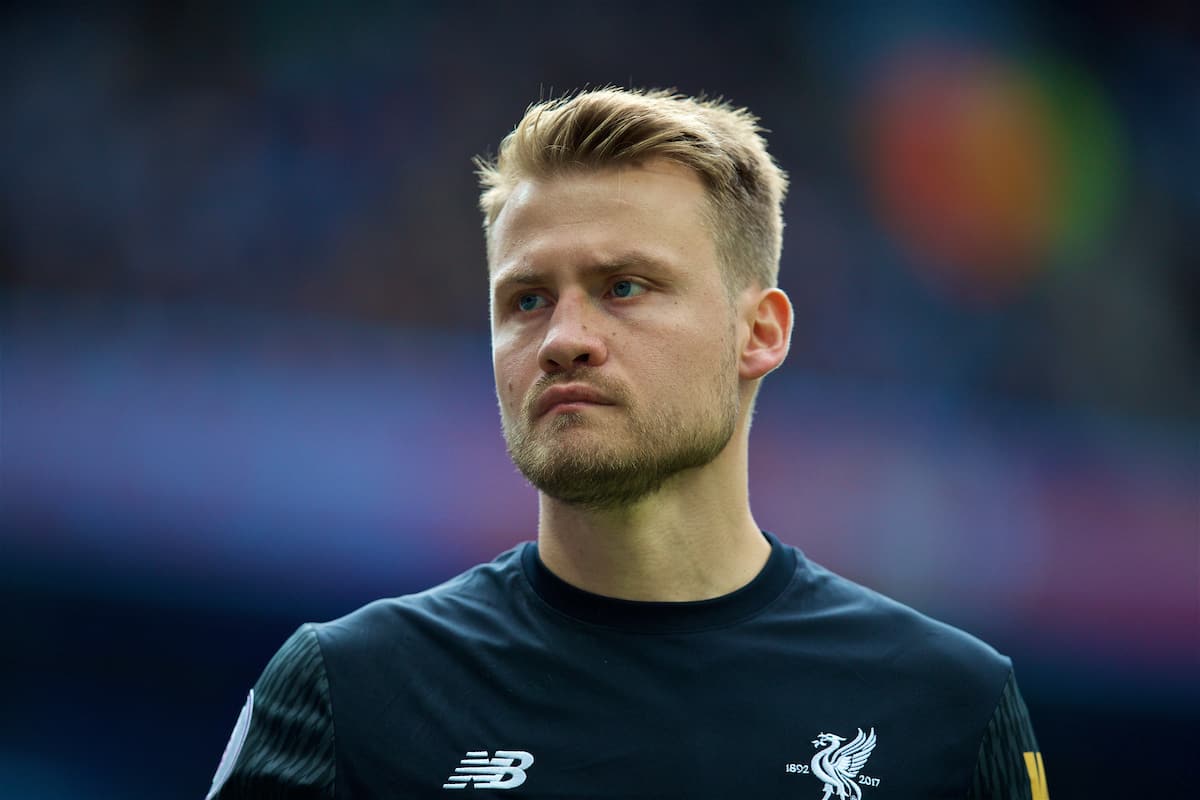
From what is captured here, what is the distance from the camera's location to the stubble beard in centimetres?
245

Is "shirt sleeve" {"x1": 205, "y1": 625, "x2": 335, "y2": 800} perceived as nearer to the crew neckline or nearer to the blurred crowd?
the crew neckline

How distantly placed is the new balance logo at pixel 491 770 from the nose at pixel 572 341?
758mm

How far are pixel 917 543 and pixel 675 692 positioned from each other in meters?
4.99

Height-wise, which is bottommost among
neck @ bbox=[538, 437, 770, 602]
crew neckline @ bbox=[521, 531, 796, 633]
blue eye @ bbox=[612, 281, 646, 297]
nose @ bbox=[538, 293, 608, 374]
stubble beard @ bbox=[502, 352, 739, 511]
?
crew neckline @ bbox=[521, 531, 796, 633]

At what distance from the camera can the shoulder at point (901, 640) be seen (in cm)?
258

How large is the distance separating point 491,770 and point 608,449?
65 centimetres

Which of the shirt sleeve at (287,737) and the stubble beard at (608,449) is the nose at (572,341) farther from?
the shirt sleeve at (287,737)

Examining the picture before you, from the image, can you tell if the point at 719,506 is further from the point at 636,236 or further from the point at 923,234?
the point at 923,234

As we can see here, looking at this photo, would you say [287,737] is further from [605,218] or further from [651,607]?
[605,218]

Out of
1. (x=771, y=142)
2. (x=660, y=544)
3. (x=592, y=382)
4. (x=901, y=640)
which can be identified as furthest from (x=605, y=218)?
(x=771, y=142)

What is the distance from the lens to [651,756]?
93.0 inches

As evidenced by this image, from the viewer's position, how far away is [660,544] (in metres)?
2.58

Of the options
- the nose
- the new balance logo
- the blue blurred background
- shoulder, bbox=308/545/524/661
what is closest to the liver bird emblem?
the new balance logo

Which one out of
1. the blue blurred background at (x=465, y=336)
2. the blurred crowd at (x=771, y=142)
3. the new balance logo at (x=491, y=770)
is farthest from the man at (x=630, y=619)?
the blurred crowd at (x=771, y=142)
